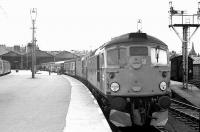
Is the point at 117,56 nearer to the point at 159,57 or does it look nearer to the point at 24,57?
the point at 159,57

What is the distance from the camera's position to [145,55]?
1007 cm

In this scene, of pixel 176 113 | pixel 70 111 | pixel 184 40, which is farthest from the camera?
pixel 184 40

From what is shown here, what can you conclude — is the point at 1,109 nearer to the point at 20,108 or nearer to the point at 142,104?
the point at 20,108

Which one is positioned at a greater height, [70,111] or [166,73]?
[166,73]

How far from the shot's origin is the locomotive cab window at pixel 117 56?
32.9 ft

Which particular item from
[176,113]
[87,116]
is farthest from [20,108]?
[176,113]

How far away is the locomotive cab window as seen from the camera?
10.0 metres

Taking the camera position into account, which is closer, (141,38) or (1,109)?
(141,38)

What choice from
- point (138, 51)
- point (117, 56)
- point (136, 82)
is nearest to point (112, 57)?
point (117, 56)

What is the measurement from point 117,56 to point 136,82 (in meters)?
1.04

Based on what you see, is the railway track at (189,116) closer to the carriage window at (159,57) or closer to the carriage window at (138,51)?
the carriage window at (159,57)

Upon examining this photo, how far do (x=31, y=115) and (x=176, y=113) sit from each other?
8055 mm

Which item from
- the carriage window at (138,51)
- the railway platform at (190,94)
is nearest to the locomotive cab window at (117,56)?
the carriage window at (138,51)

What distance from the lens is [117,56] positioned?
10125 mm
